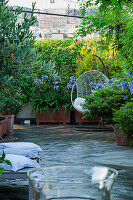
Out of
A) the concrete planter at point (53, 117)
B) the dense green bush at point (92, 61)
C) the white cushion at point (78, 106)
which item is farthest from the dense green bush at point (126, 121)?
the concrete planter at point (53, 117)

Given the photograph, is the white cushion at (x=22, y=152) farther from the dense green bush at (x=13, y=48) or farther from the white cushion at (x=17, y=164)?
the dense green bush at (x=13, y=48)

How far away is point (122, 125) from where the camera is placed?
466cm

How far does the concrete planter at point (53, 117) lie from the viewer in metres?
10.6

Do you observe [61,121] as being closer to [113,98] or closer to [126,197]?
[113,98]

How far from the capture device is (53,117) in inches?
422

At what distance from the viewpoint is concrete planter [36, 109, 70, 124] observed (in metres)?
10.6

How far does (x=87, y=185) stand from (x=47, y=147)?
4.48 m

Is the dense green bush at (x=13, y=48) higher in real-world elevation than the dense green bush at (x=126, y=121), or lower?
higher

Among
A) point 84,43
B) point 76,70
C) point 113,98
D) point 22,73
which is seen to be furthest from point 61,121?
point 22,73

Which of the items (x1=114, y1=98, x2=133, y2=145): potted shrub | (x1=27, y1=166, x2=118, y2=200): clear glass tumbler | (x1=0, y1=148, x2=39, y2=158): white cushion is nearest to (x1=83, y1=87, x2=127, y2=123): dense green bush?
(x1=114, y1=98, x2=133, y2=145): potted shrub

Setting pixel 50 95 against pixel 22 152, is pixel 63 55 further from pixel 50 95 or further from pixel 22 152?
pixel 22 152

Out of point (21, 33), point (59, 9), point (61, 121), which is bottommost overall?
point (61, 121)

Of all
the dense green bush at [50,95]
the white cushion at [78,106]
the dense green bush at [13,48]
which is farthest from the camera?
the dense green bush at [50,95]

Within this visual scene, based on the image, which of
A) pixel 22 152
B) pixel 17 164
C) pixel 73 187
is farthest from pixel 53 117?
pixel 73 187
